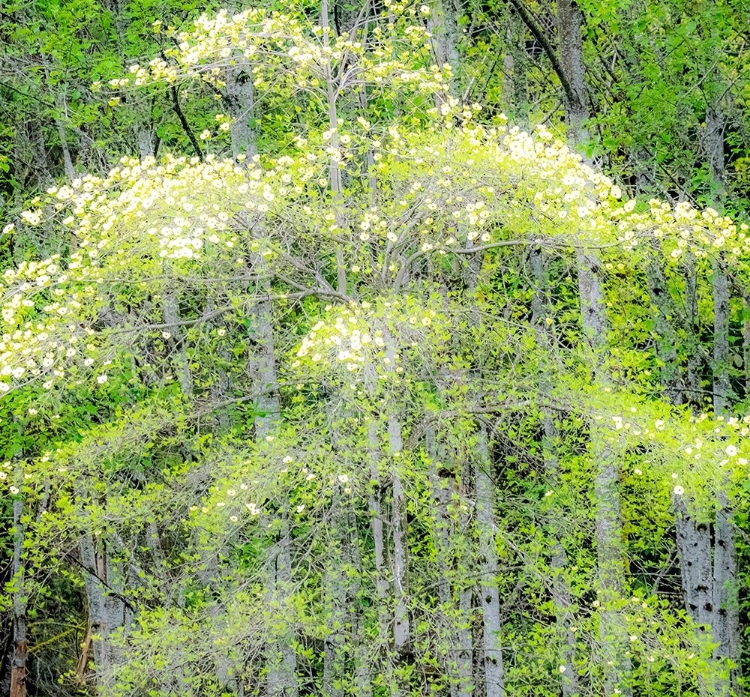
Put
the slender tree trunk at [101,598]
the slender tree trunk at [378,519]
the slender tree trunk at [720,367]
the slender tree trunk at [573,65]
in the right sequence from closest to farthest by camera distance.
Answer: the slender tree trunk at [378,519], the slender tree trunk at [573,65], the slender tree trunk at [720,367], the slender tree trunk at [101,598]

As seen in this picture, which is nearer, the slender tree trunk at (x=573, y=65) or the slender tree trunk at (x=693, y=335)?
the slender tree trunk at (x=573, y=65)

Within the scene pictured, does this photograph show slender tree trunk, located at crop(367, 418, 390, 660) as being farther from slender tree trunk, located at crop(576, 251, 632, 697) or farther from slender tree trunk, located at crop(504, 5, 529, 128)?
slender tree trunk, located at crop(504, 5, 529, 128)

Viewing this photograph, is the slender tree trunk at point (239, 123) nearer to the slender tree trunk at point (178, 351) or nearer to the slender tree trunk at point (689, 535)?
the slender tree trunk at point (178, 351)

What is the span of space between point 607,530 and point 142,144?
755cm

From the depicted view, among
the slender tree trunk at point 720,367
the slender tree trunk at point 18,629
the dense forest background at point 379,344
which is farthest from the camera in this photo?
the slender tree trunk at point 18,629

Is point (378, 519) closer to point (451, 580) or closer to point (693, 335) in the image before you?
point (451, 580)

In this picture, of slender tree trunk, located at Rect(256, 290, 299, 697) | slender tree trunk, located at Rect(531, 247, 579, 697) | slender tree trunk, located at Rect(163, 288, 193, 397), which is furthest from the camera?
slender tree trunk, located at Rect(256, 290, 299, 697)

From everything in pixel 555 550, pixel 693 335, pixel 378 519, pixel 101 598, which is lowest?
pixel 101 598

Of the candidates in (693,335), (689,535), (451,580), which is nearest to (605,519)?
(451,580)

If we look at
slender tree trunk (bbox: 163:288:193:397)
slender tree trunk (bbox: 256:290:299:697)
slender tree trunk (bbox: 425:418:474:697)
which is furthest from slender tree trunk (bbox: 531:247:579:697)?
slender tree trunk (bbox: 163:288:193:397)

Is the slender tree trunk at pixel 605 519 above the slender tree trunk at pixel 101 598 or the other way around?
above

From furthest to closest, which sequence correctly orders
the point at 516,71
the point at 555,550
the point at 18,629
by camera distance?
the point at 18,629 → the point at 516,71 → the point at 555,550

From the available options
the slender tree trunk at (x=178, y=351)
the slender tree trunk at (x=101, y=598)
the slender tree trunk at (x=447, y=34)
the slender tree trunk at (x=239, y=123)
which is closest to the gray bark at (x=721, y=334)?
the slender tree trunk at (x=447, y=34)

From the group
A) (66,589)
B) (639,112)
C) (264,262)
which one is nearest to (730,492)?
(264,262)
